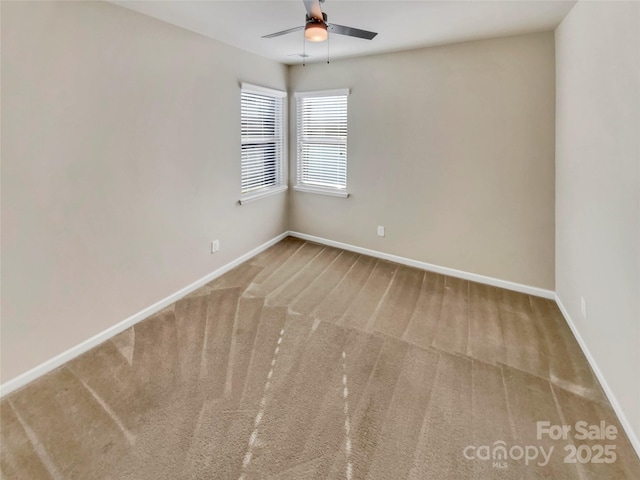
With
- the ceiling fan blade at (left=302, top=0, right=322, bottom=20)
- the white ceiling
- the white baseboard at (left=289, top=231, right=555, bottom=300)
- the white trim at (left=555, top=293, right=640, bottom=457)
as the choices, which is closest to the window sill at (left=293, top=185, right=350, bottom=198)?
the white baseboard at (left=289, top=231, right=555, bottom=300)

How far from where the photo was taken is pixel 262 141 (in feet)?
14.0

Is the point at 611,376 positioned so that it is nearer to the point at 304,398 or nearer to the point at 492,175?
the point at 304,398

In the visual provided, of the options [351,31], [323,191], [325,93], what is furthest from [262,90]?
[351,31]

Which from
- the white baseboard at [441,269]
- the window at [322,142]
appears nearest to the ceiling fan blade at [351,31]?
the window at [322,142]

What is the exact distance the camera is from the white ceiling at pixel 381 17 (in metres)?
2.40

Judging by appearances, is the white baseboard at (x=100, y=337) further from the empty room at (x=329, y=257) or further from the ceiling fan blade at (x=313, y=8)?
the ceiling fan blade at (x=313, y=8)

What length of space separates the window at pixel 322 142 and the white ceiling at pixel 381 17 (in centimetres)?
100

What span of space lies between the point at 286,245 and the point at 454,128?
103 inches

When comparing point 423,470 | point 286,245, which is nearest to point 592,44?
point 423,470

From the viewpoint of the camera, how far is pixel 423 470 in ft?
5.00

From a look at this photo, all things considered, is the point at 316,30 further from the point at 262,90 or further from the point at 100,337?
the point at 100,337

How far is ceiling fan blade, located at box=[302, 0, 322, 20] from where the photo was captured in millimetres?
1871

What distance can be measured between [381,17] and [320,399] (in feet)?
9.49

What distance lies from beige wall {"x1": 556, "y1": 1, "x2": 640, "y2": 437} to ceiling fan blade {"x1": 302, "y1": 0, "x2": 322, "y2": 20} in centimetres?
160
